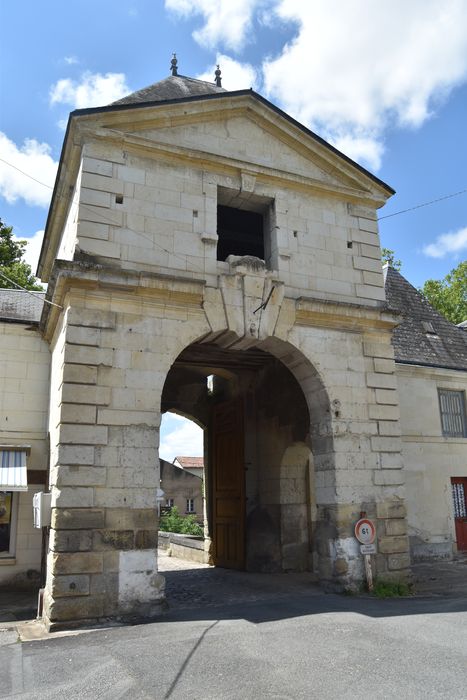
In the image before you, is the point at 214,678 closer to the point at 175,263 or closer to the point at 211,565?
the point at 175,263

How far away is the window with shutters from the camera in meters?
12.4

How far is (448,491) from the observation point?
11953 millimetres

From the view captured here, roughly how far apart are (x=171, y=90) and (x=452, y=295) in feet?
55.6

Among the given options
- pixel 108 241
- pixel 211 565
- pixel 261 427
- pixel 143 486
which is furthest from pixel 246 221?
pixel 211 565

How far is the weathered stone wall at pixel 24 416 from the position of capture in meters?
8.67

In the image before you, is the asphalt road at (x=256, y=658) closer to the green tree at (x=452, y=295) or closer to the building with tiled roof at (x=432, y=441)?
the building with tiled roof at (x=432, y=441)

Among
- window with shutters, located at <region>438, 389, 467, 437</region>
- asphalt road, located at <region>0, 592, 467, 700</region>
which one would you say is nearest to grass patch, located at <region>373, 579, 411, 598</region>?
asphalt road, located at <region>0, 592, 467, 700</region>

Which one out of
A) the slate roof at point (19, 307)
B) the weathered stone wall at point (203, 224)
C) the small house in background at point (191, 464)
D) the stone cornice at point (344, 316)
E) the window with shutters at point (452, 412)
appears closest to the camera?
the weathered stone wall at point (203, 224)

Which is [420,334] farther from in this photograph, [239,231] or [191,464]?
[191,464]

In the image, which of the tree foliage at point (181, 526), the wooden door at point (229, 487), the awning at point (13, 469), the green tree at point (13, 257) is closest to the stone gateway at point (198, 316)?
the awning at point (13, 469)

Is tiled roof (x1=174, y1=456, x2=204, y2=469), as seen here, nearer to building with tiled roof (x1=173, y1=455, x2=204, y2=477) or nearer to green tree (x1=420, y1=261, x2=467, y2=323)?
building with tiled roof (x1=173, y1=455, x2=204, y2=477)

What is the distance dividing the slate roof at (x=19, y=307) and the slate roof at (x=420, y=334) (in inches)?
291

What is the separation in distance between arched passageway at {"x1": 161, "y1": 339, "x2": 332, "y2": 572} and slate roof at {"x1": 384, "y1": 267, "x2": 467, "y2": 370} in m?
2.88

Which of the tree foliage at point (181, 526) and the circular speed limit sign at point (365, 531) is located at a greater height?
the circular speed limit sign at point (365, 531)
